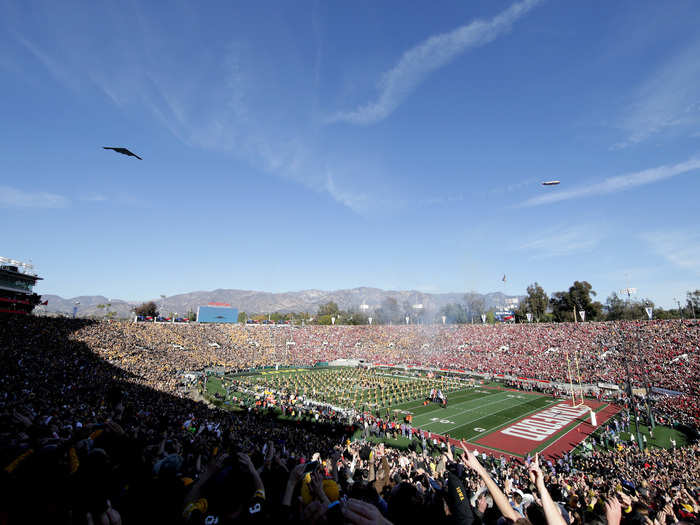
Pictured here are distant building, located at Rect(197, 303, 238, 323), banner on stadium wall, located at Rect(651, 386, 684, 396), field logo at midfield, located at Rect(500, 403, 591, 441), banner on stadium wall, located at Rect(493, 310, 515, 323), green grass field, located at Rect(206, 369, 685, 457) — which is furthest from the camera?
banner on stadium wall, located at Rect(493, 310, 515, 323)

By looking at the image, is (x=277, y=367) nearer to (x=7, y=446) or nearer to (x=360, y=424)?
(x=360, y=424)

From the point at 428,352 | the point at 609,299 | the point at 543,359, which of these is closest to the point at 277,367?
the point at 428,352

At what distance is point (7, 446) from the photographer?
9.84ft

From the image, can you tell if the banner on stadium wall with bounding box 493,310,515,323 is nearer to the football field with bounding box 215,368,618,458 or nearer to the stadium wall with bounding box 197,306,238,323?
the football field with bounding box 215,368,618,458

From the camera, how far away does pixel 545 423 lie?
24344 mm

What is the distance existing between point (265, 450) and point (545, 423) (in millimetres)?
24790

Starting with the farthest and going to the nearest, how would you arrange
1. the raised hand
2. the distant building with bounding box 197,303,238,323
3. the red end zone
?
the distant building with bounding box 197,303,238,323 < the red end zone < the raised hand

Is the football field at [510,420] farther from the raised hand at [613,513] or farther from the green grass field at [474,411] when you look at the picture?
the raised hand at [613,513]

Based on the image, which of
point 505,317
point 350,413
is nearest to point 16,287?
point 350,413

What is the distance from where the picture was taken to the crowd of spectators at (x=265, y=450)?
98.0 inches

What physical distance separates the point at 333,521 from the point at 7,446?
308cm

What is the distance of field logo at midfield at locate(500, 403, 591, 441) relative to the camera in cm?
2214

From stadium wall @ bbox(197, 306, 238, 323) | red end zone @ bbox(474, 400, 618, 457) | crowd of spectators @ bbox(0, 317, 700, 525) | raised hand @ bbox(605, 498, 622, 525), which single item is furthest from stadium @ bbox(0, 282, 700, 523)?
stadium wall @ bbox(197, 306, 238, 323)

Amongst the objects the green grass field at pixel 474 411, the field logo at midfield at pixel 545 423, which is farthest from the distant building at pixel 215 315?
the field logo at midfield at pixel 545 423
